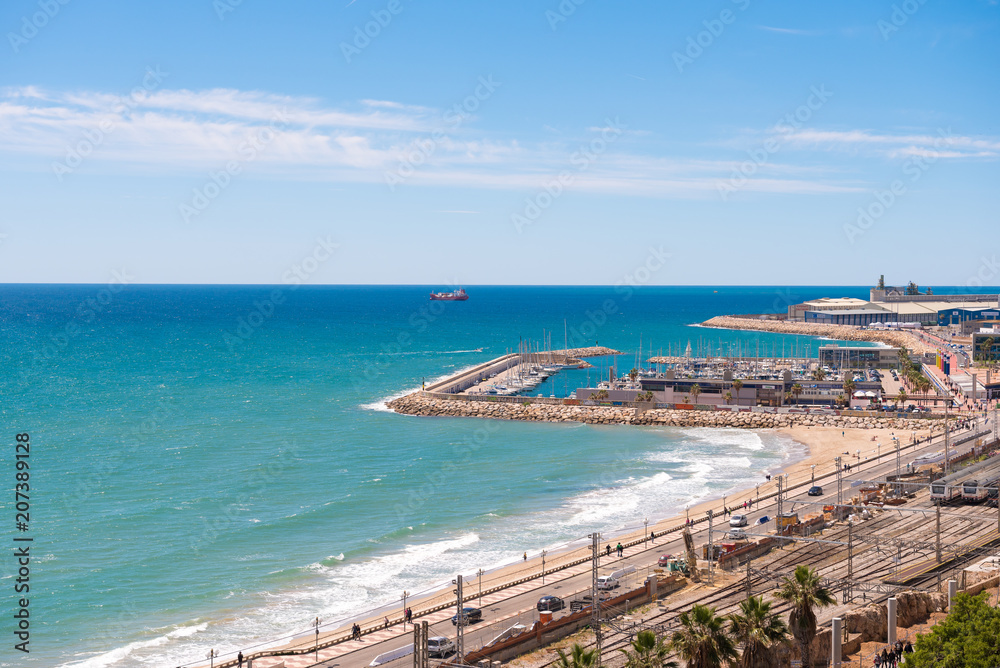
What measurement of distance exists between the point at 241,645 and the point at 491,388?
248 feet

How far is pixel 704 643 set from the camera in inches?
950

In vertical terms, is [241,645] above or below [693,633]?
below

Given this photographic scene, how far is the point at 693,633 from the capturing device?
2423 cm

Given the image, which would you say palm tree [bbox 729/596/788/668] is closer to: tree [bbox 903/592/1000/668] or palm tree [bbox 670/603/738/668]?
palm tree [bbox 670/603/738/668]

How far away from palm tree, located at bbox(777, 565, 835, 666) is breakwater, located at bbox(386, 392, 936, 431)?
56.7 meters

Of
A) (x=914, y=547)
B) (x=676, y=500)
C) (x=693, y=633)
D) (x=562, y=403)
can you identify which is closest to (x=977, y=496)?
(x=914, y=547)

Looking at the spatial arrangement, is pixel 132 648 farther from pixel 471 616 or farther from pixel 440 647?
pixel 471 616

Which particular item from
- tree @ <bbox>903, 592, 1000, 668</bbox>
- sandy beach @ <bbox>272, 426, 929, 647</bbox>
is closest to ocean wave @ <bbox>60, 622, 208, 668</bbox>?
sandy beach @ <bbox>272, 426, 929, 647</bbox>

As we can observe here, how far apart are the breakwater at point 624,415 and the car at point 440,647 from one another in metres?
58.0

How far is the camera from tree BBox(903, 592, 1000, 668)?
24.0 meters

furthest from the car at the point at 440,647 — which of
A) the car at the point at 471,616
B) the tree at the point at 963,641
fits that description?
the tree at the point at 963,641

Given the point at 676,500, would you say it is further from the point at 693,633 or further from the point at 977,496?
the point at 693,633

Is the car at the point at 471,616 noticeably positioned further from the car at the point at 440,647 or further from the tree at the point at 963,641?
the tree at the point at 963,641

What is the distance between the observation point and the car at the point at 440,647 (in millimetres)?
31000
